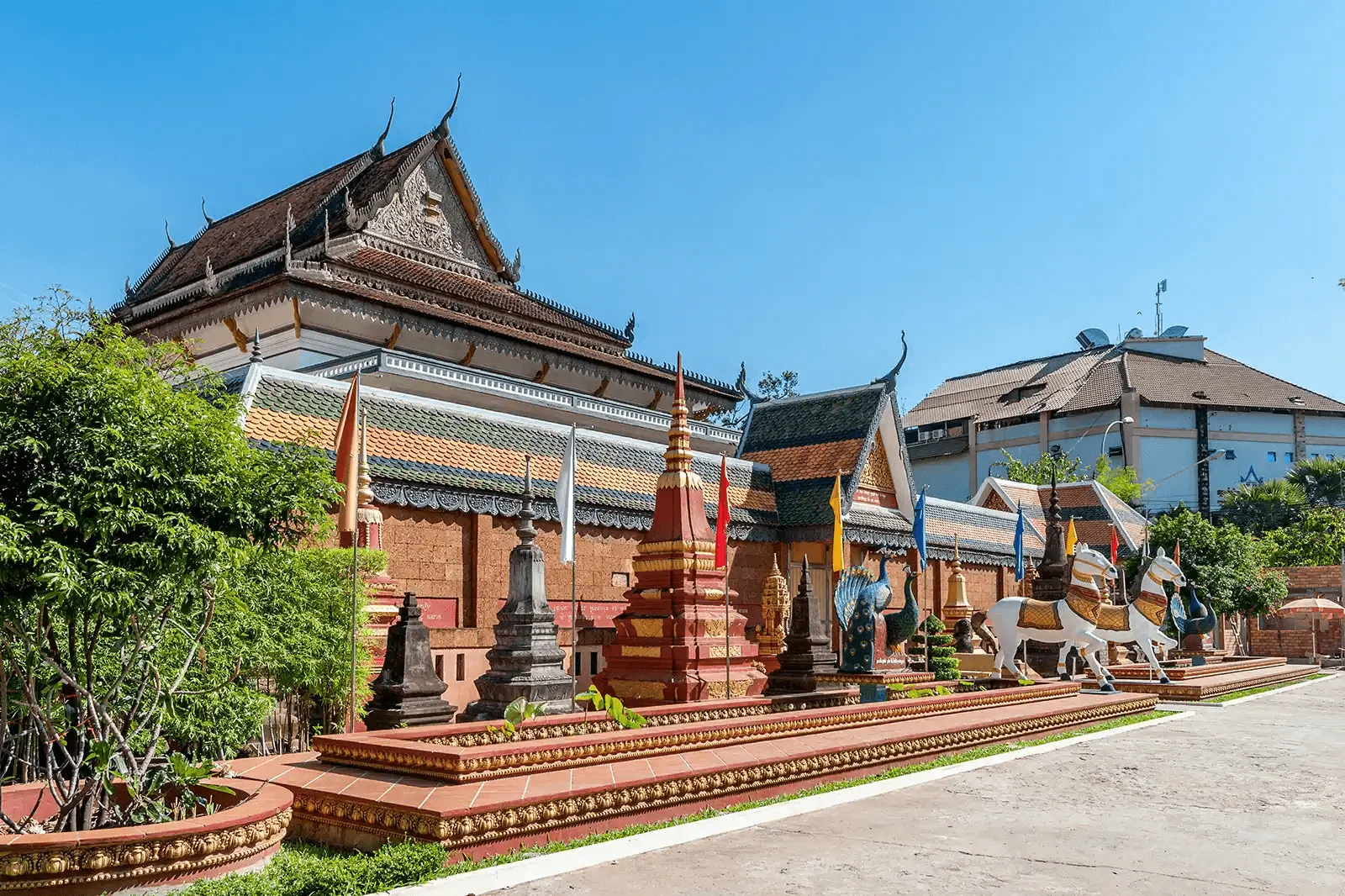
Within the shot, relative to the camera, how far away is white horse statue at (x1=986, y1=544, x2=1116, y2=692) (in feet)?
54.8

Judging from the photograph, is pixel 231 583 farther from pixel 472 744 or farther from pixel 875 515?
pixel 875 515

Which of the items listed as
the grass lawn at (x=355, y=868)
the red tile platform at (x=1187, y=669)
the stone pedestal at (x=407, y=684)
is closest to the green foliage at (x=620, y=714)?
the stone pedestal at (x=407, y=684)

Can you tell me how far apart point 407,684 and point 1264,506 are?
57512 mm

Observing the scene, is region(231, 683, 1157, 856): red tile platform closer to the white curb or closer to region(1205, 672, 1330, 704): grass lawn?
the white curb

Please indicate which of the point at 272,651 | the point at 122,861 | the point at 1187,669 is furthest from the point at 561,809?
the point at 1187,669

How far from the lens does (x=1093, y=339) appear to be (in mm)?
70500

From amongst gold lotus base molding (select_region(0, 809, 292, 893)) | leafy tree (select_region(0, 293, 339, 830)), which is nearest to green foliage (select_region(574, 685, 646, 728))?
leafy tree (select_region(0, 293, 339, 830))

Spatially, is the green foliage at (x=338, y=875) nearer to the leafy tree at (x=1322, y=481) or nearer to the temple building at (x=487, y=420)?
the temple building at (x=487, y=420)

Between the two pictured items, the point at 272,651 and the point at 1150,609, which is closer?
the point at 272,651

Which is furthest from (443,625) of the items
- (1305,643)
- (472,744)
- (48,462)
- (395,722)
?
(1305,643)

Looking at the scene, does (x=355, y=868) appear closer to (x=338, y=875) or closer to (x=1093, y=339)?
(x=338, y=875)

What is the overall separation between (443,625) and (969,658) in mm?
10953

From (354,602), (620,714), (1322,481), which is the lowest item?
(620,714)

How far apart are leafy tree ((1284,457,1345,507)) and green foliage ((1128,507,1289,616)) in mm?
25659
